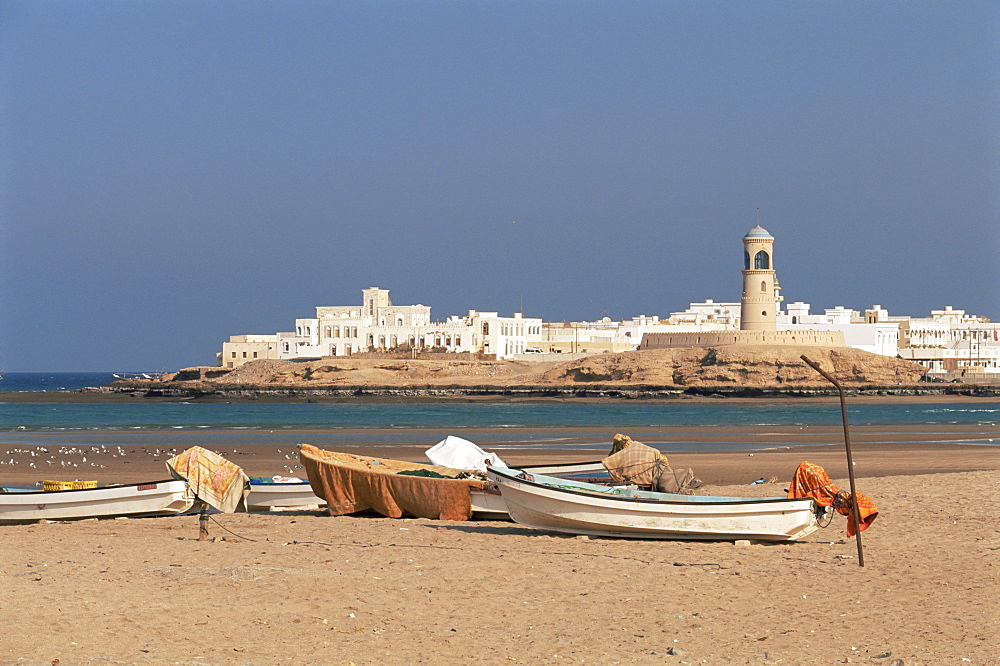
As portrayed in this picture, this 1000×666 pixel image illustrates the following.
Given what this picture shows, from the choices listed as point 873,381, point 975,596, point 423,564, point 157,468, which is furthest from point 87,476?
point 873,381

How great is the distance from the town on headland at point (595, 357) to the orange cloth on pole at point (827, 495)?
6769 centimetres

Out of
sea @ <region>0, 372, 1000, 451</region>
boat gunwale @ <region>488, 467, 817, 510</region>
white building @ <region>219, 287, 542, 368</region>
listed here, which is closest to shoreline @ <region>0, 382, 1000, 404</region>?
sea @ <region>0, 372, 1000, 451</region>

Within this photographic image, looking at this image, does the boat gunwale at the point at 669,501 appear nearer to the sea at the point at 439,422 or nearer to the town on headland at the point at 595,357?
the sea at the point at 439,422

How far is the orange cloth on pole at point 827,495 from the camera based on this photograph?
41.7ft

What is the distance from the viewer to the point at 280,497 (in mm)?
17281

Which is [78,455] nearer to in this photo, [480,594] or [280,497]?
[280,497]

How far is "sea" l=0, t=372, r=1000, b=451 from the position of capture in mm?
37781

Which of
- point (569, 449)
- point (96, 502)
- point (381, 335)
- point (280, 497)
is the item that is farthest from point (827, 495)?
point (381, 335)

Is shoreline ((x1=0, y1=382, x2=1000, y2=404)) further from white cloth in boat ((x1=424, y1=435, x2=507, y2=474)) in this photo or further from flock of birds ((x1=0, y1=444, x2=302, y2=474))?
white cloth in boat ((x1=424, y1=435, x2=507, y2=474))

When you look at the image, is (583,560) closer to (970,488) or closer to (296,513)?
(296,513)

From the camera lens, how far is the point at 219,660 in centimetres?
841

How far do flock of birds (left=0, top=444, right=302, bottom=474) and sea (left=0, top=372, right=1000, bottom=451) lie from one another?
3.14m

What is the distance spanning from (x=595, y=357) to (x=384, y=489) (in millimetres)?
83675

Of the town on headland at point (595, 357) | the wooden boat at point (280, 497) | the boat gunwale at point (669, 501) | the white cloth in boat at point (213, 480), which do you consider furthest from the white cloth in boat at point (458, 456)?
the town on headland at point (595, 357)
